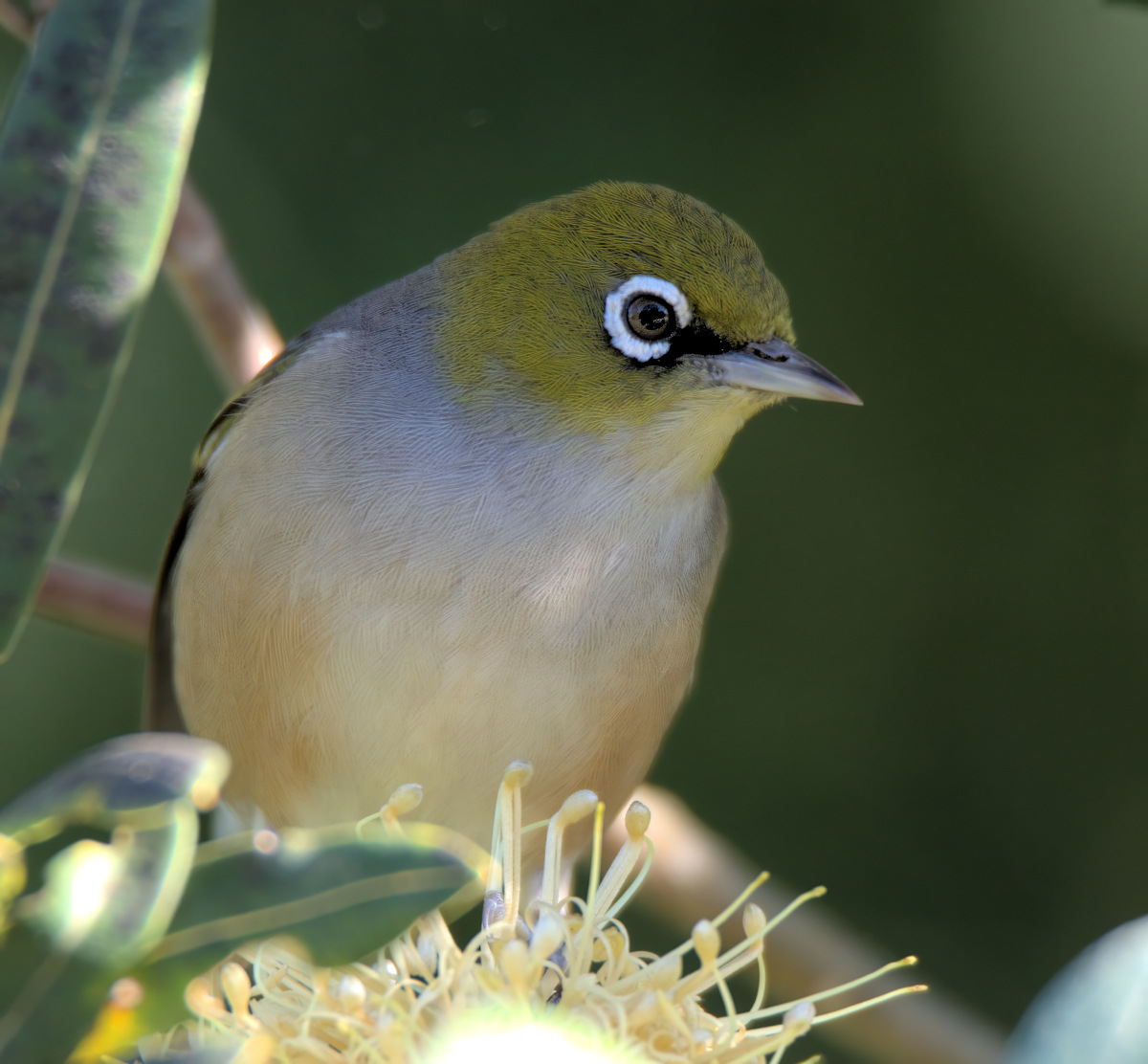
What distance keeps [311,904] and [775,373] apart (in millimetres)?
1210

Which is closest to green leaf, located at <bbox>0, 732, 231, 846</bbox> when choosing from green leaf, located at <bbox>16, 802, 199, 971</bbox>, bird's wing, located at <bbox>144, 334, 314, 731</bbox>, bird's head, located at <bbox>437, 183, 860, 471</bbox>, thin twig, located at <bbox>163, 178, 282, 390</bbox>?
green leaf, located at <bbox>16, 802, 199, 971</bbox>

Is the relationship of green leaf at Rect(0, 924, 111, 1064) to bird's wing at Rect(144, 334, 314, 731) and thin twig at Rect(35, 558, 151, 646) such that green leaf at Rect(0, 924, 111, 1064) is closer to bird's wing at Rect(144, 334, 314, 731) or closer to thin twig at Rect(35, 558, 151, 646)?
bird's wing at Rect(144, 334, 314, 731)

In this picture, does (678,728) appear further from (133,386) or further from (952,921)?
(133,386)

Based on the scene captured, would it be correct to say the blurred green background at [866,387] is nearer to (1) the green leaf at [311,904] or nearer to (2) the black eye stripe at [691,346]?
(2) the black eye stripe at [691,346]

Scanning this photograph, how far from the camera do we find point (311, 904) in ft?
3.41

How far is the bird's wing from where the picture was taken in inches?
92.7

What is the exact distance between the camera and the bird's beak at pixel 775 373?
6.46ft

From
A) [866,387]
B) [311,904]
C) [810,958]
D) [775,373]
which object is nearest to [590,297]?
[775,373]

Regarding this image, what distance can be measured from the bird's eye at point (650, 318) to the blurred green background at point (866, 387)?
1.27m

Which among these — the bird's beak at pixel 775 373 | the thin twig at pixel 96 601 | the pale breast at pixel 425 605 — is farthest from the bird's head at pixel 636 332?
the thin twig at pixel 96 601

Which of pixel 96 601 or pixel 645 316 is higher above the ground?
pixel 645 316

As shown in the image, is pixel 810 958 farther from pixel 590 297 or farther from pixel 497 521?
pixel 590 297

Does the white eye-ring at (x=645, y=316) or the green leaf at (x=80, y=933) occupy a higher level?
the white eye-ring at (x=645, y=316)

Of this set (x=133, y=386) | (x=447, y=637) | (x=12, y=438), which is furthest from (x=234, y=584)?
(x=133, y=386)
